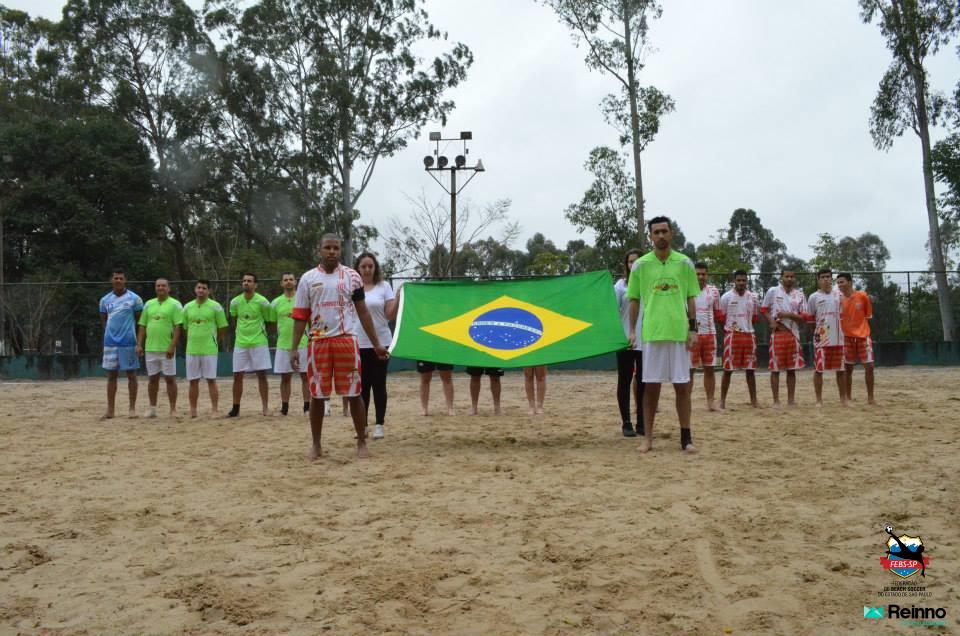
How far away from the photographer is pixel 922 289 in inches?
800

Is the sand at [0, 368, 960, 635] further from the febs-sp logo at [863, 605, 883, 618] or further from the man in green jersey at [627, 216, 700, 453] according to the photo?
the man in green jersey at [627, 216, 700, 453]

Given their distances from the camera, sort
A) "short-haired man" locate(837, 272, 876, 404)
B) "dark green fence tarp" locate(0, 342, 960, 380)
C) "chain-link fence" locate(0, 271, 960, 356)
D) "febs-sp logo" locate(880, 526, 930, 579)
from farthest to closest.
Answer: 1. "chain-link fence" locate(0, 271, 960, 356)
2. "dark green fence tarp" locate(0, 342, 960, 380)
3. "short-haired man" locate(837, 272, 876, 404)
4. "febs-sp logo" locate(880, 526, 930, 579)

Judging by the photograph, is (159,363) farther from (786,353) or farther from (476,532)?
(786,353)

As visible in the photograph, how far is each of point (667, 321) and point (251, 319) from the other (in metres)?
5.95

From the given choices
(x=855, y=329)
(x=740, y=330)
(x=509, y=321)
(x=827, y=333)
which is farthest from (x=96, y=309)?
(x=855, y=329)

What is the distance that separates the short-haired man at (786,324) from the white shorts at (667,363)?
406 cm

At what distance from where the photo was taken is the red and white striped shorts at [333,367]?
6.20 metres

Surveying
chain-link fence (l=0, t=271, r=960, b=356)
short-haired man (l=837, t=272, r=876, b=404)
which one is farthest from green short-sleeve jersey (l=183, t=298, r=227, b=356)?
chain-link fence (l=0, t=271, r=960, b=356)

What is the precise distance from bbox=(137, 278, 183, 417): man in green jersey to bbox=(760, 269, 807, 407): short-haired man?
7.91m

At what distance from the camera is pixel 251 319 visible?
10.0 meters

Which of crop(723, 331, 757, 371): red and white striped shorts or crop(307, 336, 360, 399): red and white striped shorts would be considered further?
crop(723, 331, 757, 371): red and white striped shorts

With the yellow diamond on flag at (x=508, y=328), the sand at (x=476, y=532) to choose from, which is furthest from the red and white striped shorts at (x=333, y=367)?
the yellow diamond on flag at (x=508, y=328)

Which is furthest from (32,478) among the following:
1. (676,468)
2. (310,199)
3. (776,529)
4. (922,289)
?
(310,199)

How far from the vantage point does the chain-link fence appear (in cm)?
1991
